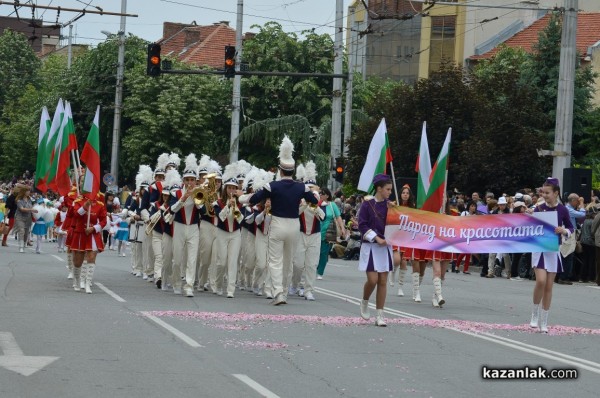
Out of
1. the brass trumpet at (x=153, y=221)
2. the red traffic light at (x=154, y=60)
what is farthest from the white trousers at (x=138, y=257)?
the red traffic light at (x=154, y=60)

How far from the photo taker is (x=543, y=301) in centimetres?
1603

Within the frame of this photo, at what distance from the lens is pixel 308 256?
66.8 ft

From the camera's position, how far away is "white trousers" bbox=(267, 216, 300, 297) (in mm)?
18816

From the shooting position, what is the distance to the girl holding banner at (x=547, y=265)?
1605 cm

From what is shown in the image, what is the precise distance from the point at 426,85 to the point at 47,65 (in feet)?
243

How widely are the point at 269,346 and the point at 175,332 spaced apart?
151cm

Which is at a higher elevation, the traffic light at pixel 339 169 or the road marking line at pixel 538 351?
the traffic light at pixel 339 169

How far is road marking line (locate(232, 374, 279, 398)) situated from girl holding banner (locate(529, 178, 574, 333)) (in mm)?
5827

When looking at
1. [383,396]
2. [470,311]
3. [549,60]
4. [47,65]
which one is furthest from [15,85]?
[383,396]

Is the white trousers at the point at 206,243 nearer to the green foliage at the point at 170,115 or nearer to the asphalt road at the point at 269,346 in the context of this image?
the asphalt road at the point at 269,346

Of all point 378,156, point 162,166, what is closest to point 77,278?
point 162,166

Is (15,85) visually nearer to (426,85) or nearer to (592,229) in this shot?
(426,85)

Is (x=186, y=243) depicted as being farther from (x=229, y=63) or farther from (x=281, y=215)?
(x=229, y=63)

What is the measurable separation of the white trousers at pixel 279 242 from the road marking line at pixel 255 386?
7.50m
